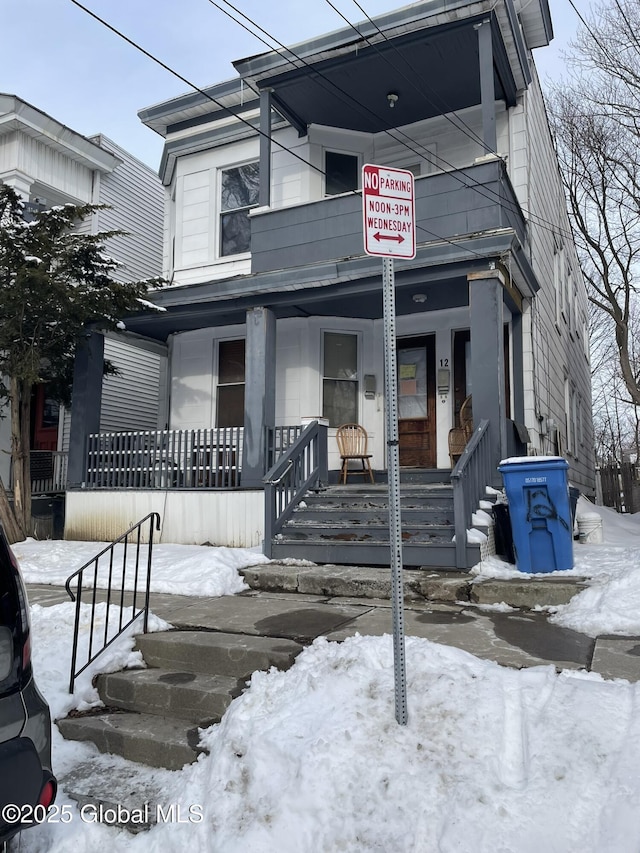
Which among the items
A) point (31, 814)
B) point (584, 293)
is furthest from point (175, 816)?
point (584, 293)

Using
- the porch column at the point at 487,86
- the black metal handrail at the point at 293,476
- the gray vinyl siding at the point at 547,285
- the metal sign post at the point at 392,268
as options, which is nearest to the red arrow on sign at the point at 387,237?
the metal sign post at the point at 392,268

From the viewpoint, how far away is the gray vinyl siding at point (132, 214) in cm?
1611

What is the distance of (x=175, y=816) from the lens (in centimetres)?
292

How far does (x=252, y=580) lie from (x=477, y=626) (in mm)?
2755

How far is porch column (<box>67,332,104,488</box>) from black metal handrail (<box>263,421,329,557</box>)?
13.4 ft

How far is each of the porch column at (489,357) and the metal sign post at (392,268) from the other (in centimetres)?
489

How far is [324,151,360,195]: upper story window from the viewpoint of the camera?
11.3 m

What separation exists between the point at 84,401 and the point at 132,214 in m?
8.10

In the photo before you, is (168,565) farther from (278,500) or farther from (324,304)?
(324,304)

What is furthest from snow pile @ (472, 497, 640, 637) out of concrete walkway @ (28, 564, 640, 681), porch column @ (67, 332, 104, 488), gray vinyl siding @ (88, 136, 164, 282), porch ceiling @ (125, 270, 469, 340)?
gray vinyl siding @ (88, 136, 164, 282)

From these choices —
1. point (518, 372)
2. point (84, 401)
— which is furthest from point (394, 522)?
point (84, 401)

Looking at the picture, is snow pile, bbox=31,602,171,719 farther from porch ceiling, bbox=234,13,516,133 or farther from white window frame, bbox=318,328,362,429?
porch ceiling, bbox=234,13,516,133

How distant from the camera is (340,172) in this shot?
11.4 metres

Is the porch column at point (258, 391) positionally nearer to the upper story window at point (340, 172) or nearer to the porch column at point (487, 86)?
the upper story window at point (340, 172)
